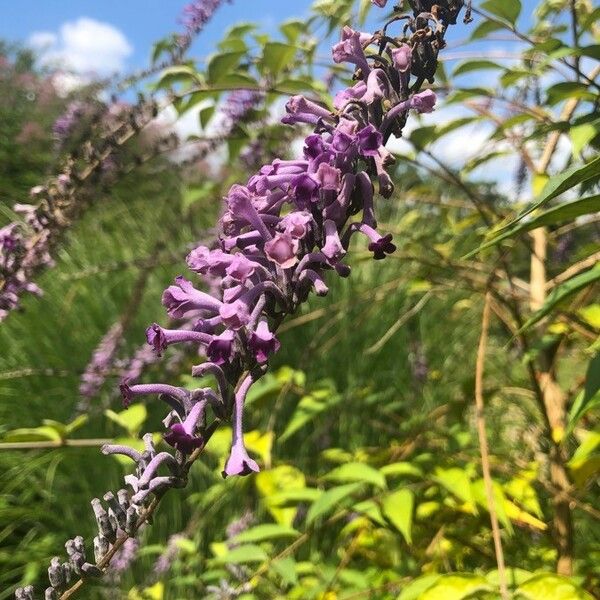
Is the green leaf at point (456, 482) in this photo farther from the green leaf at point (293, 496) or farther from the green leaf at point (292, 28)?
the green leaf at point (292, 28)

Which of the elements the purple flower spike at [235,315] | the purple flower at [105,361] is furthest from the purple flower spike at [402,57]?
the purple flower at [105,361]

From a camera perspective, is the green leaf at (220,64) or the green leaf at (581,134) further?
the green leaf at (220,64)

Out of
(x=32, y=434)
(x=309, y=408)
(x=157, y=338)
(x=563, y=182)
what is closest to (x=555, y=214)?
(x=563, y=182)

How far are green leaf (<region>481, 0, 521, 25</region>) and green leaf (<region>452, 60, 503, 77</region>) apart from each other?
12 cm

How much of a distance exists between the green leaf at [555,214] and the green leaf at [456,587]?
0.48 metres

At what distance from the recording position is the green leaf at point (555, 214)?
24.2 inches

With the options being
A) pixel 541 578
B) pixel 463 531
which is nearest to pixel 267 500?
pixel 463 531

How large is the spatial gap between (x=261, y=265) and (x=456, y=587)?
1.83ft

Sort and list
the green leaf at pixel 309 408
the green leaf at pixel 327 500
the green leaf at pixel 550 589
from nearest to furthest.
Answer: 1. the green leaf at pixel 550 589
2. the green leaf at pixel 327 500
3. the green leaf at pixel 309 408

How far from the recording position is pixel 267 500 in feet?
4.71

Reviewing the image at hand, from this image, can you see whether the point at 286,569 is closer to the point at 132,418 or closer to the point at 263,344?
the point at 132,418

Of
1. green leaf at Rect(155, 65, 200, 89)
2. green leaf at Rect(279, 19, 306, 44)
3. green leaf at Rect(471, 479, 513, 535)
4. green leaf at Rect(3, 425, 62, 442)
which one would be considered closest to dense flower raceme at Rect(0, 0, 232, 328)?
green leaf at Rect(155, 65, 200, 89)

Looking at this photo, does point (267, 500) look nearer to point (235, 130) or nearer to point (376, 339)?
point (235, 130)

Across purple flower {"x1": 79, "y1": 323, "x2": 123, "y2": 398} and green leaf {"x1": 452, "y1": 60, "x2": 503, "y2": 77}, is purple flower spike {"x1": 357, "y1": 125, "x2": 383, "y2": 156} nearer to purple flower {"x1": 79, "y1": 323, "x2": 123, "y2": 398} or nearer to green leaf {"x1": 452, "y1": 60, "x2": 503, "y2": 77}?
green leaf {"x1": 452, "y1": 60, "x2": 503, "y2": 77}
